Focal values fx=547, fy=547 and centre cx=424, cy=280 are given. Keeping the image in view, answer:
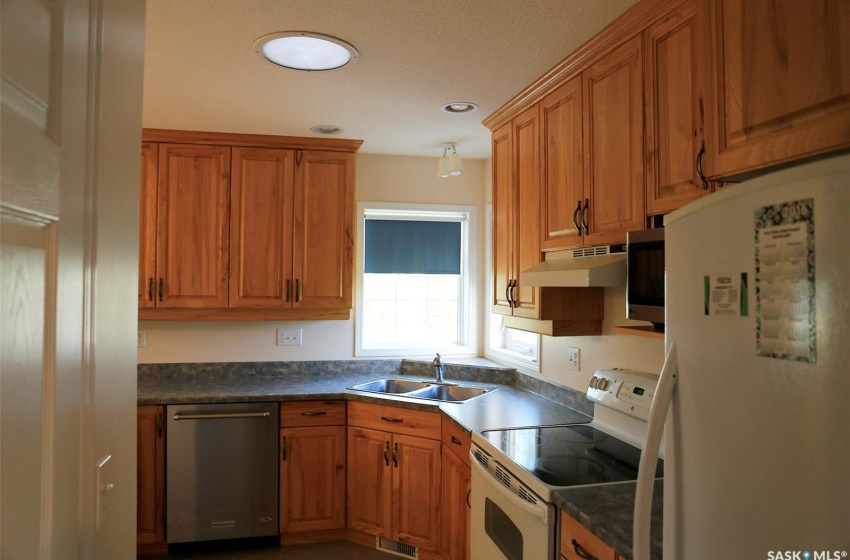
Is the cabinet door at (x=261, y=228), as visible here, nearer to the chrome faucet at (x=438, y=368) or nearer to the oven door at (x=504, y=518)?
the chrome faucet at (x=438, y=368)

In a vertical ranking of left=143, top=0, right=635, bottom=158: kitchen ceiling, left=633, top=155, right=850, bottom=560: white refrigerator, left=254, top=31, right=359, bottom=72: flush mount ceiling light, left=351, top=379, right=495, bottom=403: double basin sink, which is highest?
left=143, top=0, right=635, bottom=158: kitchen ceiling

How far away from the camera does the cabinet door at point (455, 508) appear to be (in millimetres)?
2625

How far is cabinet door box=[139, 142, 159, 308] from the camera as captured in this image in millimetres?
3359

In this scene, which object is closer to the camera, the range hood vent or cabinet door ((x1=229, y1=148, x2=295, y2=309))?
the range hood vent

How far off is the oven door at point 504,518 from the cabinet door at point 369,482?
873mm

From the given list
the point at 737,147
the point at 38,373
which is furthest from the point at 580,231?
the point at 38,373

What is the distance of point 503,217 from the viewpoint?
116 inches

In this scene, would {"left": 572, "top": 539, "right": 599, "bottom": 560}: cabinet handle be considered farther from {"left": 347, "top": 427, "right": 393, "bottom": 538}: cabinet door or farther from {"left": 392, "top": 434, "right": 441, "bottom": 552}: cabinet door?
{"left": 347, "top": 427, "right": 393, "bottom": 538}: cabinet door

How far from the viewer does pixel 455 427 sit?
271 centimetres

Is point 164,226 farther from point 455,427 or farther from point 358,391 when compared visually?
point 455,427

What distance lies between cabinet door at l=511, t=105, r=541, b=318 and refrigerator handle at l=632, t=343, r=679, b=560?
1.45 m

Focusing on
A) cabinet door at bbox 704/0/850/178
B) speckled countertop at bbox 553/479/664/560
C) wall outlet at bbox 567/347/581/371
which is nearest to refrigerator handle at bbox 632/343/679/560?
speckled countertop at bbox 553/479/664/560

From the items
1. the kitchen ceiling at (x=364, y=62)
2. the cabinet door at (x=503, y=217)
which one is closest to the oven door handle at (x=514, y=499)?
the cabinet door at (x=503, y=217)

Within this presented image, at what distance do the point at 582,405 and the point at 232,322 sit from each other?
2.35 meters
